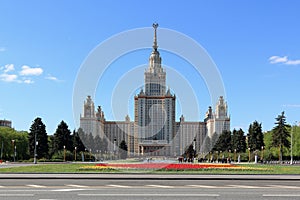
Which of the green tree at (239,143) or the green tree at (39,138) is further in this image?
the green tree at (239,143)

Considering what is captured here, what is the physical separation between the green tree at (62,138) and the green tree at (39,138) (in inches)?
280

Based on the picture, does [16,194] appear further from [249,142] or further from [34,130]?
[249,142]

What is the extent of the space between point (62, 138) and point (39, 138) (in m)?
10.5

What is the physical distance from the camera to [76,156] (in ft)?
340

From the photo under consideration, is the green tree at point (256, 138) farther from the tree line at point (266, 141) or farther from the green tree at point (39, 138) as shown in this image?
the green tree at point (39, 138)

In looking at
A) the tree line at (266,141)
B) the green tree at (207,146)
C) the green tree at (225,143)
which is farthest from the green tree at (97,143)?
the green tree at (207,146)

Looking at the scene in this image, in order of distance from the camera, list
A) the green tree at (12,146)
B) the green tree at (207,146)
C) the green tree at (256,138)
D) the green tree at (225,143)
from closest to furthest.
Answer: the green tree at (12,146)
the green tree at (256,138)
the green tree at (225,143)
the green tree at (207,146)

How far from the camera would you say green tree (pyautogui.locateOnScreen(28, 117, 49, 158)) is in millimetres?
100875

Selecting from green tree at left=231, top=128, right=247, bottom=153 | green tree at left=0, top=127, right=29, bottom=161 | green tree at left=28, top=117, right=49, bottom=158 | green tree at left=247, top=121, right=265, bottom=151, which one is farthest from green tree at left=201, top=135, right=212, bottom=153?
green tree at left=28, top=117, right=49, bottom=158

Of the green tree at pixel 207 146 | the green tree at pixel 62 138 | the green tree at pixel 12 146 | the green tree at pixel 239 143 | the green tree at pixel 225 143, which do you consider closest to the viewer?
the green tree at pixel 12 146

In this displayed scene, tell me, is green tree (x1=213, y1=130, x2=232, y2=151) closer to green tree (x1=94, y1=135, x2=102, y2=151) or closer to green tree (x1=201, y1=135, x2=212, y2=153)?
green tree (x1=201, y1=135, x2=212, y2=153)

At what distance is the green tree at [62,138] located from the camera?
111 m

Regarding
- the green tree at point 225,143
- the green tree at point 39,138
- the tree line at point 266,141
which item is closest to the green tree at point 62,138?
the green tree at point 39,138

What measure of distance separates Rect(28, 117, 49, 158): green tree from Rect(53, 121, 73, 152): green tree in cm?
711
